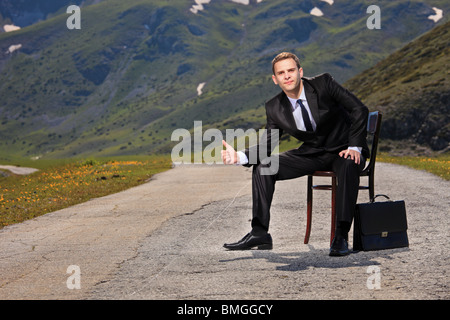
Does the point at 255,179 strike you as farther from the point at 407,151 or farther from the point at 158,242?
the point at 407,151

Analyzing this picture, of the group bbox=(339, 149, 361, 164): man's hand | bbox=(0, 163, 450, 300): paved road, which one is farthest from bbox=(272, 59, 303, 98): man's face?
bbox=(0, 163, 450, 300): paved road

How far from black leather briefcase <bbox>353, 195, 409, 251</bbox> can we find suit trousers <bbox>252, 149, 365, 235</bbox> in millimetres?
156

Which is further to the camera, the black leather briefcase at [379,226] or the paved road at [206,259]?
the black leather briefcase at [379,226]

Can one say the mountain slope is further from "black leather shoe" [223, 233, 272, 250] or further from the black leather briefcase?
"black leather shoe" [223, 233, 272, 250]

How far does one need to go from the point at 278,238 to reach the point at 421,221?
261cm

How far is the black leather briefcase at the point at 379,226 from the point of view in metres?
6.31

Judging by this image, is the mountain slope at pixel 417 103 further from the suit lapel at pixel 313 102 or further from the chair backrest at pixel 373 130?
the suit lapel at pixel 313 102

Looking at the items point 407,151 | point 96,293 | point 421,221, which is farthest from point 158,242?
point 407,151

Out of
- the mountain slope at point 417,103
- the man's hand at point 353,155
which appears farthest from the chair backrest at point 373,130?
the mountain slope at point 417,103

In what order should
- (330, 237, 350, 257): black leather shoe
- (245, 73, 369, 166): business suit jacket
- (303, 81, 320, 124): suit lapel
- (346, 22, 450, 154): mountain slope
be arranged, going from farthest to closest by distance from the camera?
1. (346, 22, 450, 154): mountain slope
2. (303, 81, 320, 124): suit lapel
3. (245, 73, 369, 166): business suit jacket
4. (330, 237, 350, 257): black leather shoe

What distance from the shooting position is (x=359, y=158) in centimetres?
647

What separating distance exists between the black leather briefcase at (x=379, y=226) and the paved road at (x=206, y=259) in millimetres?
132

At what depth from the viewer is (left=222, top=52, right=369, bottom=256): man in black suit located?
21.2 ft
